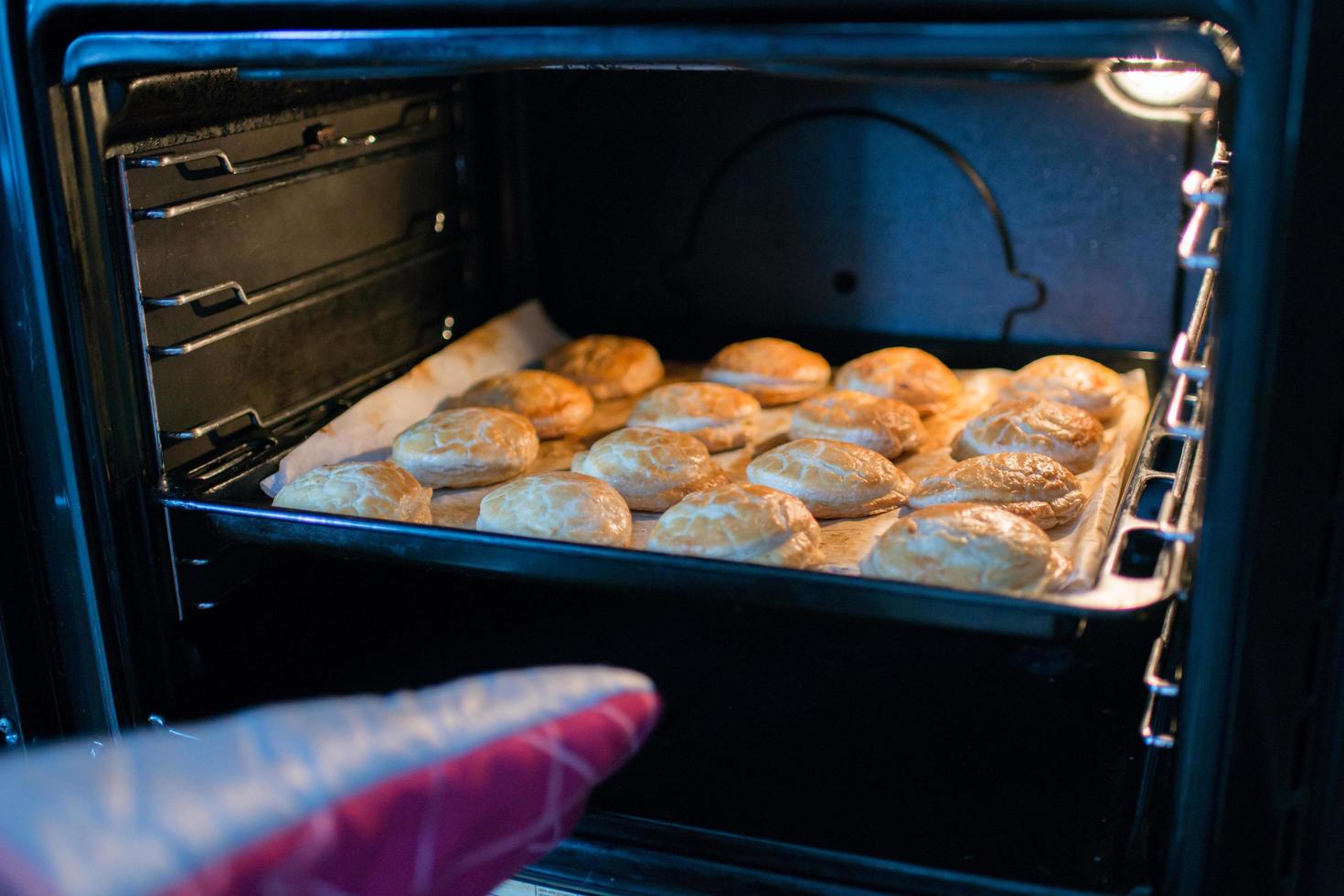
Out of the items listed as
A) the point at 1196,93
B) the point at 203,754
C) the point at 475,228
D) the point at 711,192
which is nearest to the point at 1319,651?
the point at 203,754

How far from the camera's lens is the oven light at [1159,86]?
1999 mm

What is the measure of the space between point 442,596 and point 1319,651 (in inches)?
47.1

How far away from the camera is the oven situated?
3.75ft

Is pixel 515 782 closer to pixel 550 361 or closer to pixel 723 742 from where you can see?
pixel 723 742

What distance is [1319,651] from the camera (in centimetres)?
118

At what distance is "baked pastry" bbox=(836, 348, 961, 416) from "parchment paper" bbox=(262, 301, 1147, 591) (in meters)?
0.04

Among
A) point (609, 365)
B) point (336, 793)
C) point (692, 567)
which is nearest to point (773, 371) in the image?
point (609, 365)

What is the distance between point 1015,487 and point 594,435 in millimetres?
776

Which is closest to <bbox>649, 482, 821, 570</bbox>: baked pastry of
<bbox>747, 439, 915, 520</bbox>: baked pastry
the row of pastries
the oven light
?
the row of pastries

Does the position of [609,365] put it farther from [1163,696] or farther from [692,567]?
[1163,696]

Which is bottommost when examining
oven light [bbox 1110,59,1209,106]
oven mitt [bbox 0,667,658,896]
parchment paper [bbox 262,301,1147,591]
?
parchment paper [bbox 262,301,1147,591]

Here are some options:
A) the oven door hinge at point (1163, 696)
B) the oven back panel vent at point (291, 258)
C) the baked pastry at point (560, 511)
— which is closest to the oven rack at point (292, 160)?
the oven back panel vent at point (291, 258)

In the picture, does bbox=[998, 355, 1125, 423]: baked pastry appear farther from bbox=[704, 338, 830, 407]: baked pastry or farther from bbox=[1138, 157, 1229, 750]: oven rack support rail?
bbox=[704, 338, 830, 407]: baked pastry

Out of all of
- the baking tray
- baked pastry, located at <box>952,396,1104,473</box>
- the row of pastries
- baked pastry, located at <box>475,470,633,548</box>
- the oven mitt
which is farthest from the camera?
baked pastry, located at <box>952,396,1104,473</box>
